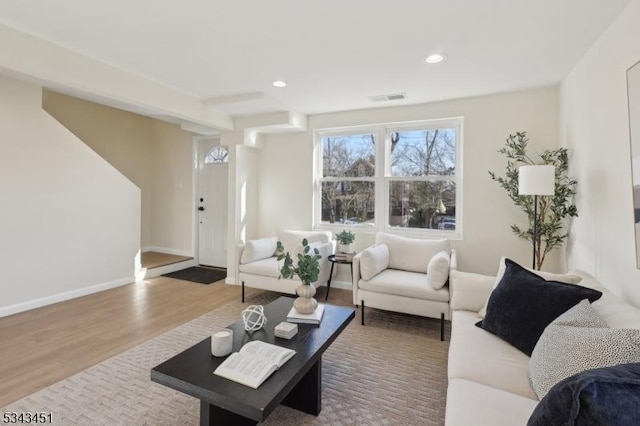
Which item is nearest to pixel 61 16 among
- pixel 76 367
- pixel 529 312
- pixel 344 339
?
pixel 76 367

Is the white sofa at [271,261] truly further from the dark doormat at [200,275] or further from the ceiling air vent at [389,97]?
the ceiling air vent at [389,97]

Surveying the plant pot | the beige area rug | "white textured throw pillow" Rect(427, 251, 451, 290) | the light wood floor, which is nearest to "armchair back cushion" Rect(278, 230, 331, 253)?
the light wood floor

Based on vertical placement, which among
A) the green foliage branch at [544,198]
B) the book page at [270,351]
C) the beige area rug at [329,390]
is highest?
the green foliage branch at [544,198]

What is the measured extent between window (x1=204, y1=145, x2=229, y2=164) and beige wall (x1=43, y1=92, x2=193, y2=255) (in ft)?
1.29

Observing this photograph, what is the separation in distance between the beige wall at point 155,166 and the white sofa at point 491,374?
5022 mm

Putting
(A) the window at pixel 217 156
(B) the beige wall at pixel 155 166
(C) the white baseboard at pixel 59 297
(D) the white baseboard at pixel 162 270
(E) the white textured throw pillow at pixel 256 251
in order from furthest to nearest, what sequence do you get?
(A) the window at pixel 217 156 → (B) the beige wall at pixel 155 166 → (D) the white baseboard at pixel 162 270 → (E) the white textured throw pillow at pixel 256 251 → (C) the white baseboard at pixel 59 297

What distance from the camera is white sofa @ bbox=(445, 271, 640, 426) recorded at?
1188mm

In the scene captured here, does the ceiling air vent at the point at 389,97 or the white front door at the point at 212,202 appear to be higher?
the ceiling air vent at the point at 389,97

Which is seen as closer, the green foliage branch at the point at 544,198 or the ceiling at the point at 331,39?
the ceiling at the point at 331,39

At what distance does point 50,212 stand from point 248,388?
3.65m

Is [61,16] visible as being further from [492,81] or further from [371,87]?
[492,81]

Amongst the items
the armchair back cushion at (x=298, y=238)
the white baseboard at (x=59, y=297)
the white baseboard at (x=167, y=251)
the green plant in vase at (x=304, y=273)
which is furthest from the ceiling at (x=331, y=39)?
the white baseboard at (x=167, y=251)

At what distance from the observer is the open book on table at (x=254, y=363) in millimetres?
1406

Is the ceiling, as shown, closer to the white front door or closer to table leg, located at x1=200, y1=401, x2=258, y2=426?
the white front door
